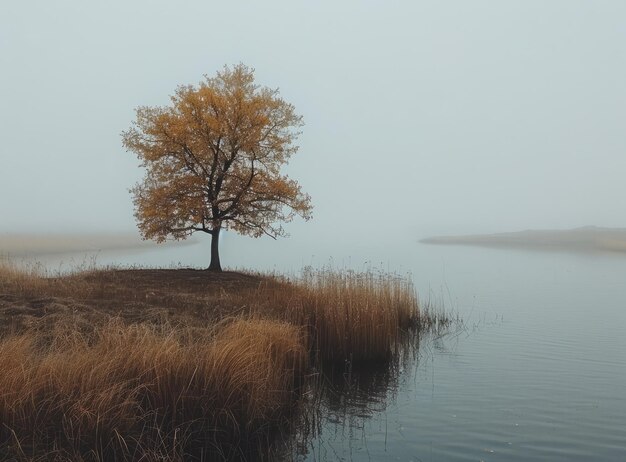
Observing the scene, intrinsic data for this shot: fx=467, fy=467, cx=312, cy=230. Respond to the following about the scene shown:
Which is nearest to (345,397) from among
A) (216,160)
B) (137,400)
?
(137,400)

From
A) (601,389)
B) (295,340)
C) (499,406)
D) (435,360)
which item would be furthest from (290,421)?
(601,389)

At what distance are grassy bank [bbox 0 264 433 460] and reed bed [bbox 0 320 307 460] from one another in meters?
0.02

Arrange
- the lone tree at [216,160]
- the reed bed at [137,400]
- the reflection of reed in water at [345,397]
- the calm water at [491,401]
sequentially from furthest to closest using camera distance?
1. the lone tree at [216,160]
2. the reflection of reed in water at [345,397]
3. the calm water at [491,401]
4. the reed bed at [137,400]

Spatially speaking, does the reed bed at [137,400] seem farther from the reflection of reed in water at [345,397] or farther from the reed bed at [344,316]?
the reed bed at [344,316]

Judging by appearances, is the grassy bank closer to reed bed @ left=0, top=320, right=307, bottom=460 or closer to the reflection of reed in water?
reed bed @ left=0, top=320, right=307, bottom=460

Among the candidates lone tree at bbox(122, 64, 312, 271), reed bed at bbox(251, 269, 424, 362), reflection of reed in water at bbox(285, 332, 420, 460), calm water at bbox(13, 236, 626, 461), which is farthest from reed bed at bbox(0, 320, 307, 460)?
lone tree at bbox(122, 64, 312, 271)

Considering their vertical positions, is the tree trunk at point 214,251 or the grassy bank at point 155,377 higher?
the tree trunk at point 214,251

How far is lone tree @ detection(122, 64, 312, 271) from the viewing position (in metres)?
22.5

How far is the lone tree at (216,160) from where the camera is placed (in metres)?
22.5

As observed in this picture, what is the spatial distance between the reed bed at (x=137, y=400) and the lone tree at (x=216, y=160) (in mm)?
15484

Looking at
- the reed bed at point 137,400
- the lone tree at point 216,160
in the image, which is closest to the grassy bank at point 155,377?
the reed bed at point 137,400

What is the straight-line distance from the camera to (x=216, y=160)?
76.7 ft

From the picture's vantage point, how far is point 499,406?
29.6ft

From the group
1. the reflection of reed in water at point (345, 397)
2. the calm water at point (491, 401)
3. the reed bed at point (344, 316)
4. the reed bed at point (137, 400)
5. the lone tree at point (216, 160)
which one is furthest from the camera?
the lone tree at point (216, 160)
